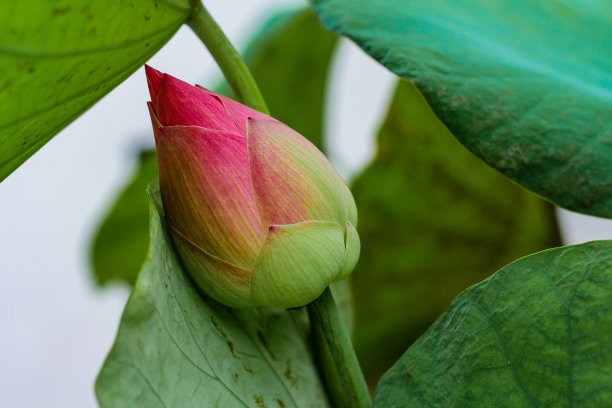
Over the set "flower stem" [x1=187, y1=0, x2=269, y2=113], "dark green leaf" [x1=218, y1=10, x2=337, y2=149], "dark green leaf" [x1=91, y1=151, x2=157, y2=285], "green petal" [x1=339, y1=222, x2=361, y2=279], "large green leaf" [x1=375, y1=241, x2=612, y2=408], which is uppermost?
"dark green leaf" [x1=218, y1=10, x2=337, y2=149]

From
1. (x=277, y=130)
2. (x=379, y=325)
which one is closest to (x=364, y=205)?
(x=379, y=325)

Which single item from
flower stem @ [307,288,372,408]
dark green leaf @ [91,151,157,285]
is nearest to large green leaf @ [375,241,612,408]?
flower stem @ [307,288,372,408]

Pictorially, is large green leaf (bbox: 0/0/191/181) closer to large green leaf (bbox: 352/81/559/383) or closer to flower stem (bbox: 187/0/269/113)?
flower stem (bbox: 187/0/269/113)

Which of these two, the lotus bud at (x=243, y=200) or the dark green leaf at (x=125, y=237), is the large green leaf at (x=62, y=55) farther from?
the dark green leaf at (x=125, y=237)

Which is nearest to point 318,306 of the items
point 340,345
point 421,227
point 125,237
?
point 340,345

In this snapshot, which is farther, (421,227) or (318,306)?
(421,227)

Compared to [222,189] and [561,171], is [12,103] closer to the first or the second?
[222,189]

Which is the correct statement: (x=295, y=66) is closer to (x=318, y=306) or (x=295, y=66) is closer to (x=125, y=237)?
(x=125, y=237)
